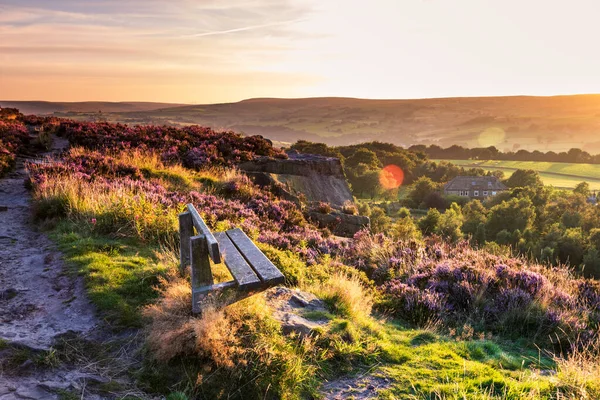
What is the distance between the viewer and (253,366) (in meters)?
3.91

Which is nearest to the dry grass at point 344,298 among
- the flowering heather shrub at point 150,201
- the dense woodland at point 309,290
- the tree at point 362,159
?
the dense woodland at point 309,290

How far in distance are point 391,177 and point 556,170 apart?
2319 inches

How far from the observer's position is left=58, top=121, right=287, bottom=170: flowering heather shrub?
51.4 feet

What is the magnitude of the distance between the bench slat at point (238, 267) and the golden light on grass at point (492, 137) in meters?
170

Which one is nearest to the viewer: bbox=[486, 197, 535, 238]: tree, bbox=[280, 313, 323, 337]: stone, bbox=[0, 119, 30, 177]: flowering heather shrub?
bbox=[280, 313, 323, 337]: stone

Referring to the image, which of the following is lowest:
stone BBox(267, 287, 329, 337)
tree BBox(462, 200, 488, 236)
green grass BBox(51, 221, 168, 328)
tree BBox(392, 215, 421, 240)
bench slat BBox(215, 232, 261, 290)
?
tree BBox(462, 200, 488, 236)

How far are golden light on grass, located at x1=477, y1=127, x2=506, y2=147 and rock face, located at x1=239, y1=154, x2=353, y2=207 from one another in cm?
15553

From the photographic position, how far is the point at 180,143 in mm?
17000

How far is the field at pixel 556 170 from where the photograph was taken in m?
88.6

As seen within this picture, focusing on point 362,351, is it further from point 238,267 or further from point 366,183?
point 366,183

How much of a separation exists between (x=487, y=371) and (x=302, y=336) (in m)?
2.23

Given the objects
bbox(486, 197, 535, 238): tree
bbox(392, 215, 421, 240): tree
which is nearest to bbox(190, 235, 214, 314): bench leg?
bbox(392, 215, 421, 240): tree

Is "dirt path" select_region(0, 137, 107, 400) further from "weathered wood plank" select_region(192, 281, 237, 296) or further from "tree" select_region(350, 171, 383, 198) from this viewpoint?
"tree" select_region(350, 171, 383, 198)

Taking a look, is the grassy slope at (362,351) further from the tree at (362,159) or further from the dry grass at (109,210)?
the tree at (362,159)
